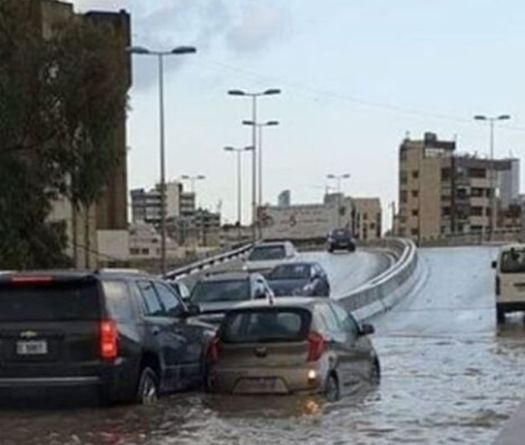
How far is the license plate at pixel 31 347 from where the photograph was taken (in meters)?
15.4

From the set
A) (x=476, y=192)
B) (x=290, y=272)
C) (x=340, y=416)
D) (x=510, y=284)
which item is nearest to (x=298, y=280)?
(x=290, y=272)

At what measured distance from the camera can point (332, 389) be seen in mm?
17375

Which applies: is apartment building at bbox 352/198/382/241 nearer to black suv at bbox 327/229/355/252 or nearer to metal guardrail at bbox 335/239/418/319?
black suv at bbox 327/229/355/252

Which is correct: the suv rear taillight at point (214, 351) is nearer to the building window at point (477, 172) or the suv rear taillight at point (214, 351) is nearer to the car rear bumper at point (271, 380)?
the car rear bumper at point (271, 380)

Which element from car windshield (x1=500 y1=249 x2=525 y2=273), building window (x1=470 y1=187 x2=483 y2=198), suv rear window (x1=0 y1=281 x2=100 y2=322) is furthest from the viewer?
building window (x1=470 y1=187 x2=483 y2=198)

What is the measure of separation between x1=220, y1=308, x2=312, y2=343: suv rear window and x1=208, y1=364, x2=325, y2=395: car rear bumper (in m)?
0.40

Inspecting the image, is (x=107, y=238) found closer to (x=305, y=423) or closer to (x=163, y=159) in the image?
(x=163, y=159)

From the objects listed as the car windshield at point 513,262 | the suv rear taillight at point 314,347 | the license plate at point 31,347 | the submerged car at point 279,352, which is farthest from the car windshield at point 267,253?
the license plate at point 31,347

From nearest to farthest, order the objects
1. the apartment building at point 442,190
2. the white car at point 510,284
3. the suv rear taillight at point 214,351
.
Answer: the suv rear taillight at point 214,351 → the white car at point 510,284 → the apartment building at point 442,190

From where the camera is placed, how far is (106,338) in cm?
1546

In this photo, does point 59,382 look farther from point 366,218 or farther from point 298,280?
point 366,218

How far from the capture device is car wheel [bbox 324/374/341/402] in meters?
17.1

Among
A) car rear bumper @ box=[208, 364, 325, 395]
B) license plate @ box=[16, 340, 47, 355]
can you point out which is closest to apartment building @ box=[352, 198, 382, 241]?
car rear bumper @ box=[208, 364, 325, 395]

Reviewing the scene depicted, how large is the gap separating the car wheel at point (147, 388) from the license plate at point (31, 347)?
4.41ft
